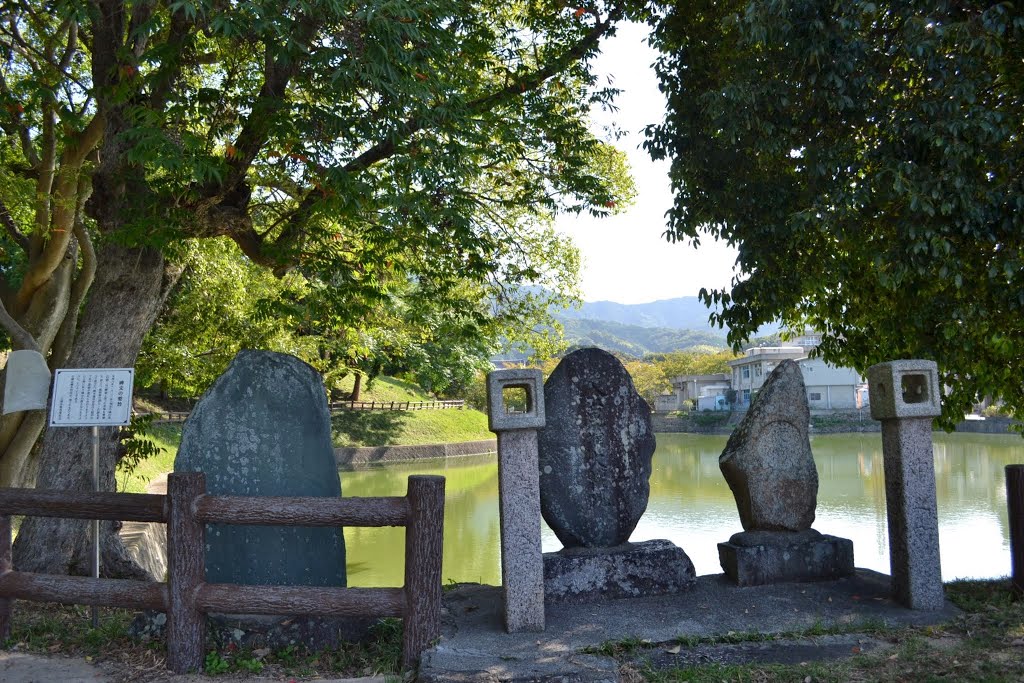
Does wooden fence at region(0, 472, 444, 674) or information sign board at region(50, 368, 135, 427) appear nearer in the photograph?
wooden fence at region(0, 472, 444, 674)

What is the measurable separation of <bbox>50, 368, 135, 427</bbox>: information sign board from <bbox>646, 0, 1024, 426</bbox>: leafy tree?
16.3ft

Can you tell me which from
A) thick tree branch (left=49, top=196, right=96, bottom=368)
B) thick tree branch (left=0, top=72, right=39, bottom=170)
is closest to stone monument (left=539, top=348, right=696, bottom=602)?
thick tree branch (left=49, top=196, right=96, bottom=368)

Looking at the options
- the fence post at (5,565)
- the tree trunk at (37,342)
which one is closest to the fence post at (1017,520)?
the fence post at (5,565)

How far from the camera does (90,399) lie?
5246 mm

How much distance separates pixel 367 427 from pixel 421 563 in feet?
86.5

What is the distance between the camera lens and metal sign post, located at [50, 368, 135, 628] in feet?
17.0

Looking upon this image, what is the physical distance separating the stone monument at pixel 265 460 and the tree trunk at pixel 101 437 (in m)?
2.32

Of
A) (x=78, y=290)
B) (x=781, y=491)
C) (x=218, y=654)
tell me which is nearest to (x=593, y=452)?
(x=781, y=491)

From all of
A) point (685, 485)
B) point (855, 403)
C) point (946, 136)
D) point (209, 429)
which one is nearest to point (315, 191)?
point (209, 429)

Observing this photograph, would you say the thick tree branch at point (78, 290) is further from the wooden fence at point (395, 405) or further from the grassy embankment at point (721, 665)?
the wooden fence at point (395, 405)

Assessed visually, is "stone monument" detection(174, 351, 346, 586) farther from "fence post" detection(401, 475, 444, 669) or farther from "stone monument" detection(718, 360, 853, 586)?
"stone monument" detection(718, 360, 853, 586)

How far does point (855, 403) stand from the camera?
147ft

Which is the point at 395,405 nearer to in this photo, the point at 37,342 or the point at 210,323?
the point at 210,323

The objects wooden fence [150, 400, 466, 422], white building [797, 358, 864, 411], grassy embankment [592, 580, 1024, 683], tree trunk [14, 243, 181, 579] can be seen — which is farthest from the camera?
white building [797, 358, 864, 411]
